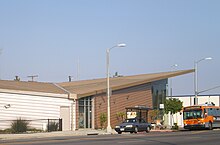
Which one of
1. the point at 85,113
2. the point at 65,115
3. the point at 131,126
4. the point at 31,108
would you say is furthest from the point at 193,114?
the point at 31,108

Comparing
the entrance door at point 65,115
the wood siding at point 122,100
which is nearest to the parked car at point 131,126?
the entrance door at point 65,115

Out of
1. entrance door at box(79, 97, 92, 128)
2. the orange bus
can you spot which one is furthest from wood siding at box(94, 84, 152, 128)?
the orange bus

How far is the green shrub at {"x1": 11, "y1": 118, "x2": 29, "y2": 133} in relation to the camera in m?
43.8

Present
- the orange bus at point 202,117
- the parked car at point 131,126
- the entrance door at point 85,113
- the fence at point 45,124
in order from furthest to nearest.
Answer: the entrance door at point 85,113, the orange bus at point 202,117, the fence at point 45,124, the parked car at point 131,126

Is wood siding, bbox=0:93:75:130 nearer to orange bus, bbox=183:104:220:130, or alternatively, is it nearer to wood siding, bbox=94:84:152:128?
wood siding, bbox=94:84:152:128

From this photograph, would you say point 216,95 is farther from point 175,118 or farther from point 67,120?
point 67,120

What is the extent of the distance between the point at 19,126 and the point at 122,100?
52.0ft

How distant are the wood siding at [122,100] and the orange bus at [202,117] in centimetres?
827

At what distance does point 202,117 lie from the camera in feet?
163

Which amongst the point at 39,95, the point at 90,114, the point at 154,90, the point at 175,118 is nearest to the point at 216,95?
the point at 175,118

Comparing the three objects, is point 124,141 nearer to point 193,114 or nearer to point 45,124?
point 45,124

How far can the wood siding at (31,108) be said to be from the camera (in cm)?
4628

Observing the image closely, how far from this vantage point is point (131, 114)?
5512 cm

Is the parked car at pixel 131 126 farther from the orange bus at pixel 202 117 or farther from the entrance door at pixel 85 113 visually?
the entrance door at pixel 85 113
